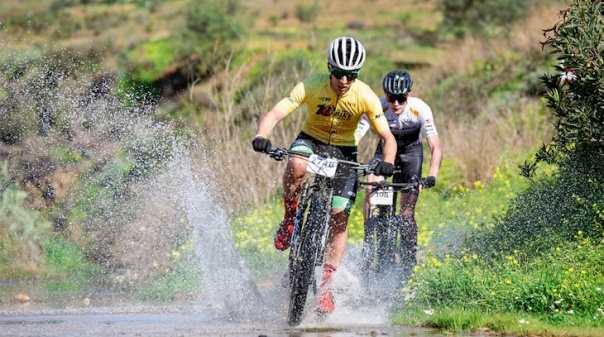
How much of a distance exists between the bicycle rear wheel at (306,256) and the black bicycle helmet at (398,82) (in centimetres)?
233

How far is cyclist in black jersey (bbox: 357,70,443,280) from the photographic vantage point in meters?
11.9

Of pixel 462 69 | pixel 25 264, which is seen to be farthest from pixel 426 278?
pixel 462 69

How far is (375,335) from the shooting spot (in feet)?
30.0

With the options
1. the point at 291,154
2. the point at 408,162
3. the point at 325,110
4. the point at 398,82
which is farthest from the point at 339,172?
the point at 408,162

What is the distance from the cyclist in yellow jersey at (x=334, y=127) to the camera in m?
10.1

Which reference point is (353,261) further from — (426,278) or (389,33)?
(389,33)

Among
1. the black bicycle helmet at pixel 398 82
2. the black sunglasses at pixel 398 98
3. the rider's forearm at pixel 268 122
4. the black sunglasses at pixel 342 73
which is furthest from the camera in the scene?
the black sunglasses at pixel 398 98

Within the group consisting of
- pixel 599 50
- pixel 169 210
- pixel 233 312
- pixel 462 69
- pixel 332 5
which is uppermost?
pixel 599 50

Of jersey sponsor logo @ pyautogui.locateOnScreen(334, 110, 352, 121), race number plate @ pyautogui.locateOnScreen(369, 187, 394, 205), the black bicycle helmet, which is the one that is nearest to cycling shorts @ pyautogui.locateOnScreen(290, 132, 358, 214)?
jersey sponsor logo @ pyautogui.locateOnScreen(334, 110, 352, 121)

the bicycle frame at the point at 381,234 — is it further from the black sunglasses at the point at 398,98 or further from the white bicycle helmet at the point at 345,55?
the white bicycle helmet at the point at 345,55

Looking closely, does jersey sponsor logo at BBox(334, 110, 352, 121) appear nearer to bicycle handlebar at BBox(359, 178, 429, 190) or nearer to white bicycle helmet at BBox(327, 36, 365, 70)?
white bicycle helmet at BBox(327, 36, 365, 70)

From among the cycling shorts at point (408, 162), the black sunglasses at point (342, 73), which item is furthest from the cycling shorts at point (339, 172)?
the cycling shorts at point (408, 162)

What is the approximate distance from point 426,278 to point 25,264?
7356 mm

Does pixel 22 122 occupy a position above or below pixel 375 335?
below
